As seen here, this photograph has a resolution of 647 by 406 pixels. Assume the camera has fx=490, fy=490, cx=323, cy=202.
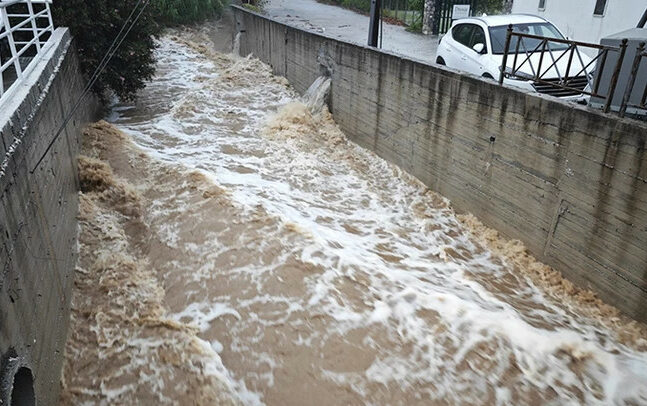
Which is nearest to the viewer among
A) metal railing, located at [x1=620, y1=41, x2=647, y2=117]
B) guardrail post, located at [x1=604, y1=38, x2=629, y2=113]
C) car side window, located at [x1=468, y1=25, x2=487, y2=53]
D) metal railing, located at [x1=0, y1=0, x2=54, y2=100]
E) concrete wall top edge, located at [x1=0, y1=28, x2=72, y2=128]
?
concrete wall top edge, located at [x1=0, y1=28, x2=72, y2=128]

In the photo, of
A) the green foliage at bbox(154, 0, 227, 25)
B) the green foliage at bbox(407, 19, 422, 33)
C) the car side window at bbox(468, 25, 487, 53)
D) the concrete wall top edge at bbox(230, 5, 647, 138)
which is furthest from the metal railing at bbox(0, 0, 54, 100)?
the green foliage at bbox(407, 19, 422, 33)

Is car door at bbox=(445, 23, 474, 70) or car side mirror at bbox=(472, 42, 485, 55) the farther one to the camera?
car door at bbox=(445, 23, 474, 70)

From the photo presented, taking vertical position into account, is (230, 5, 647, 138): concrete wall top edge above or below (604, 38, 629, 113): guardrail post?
below

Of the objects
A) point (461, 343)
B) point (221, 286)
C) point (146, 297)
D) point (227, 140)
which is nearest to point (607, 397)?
point (461, 343)

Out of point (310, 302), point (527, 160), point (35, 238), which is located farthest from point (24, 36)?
point (527, 160)

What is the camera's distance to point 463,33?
1086 centimetres

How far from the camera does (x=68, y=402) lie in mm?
4699

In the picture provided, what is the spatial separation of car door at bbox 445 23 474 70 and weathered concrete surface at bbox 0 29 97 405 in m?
7.80

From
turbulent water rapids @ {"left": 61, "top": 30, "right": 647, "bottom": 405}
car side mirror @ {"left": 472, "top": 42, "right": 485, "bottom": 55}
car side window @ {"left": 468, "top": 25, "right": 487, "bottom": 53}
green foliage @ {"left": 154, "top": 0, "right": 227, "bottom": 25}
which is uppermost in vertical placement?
car side window @ {"left": 468, "top": 25, "right": 487, "bottom": 53}

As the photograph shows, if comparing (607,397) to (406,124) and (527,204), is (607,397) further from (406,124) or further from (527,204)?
(406,124)

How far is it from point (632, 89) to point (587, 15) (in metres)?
10.5

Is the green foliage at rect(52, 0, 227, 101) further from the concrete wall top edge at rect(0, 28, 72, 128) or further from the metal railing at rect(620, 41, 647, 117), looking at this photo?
the metal railing at rect(620, 41, 647, 117)

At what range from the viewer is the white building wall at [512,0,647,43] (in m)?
13.4

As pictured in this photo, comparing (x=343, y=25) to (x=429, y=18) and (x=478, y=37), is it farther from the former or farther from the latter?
(x=478, y=37)
